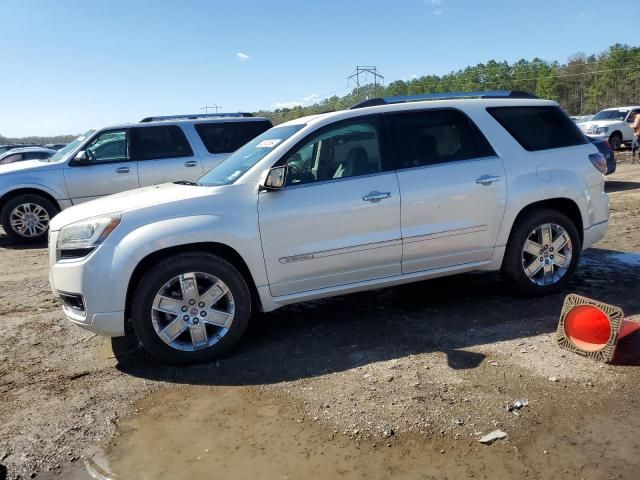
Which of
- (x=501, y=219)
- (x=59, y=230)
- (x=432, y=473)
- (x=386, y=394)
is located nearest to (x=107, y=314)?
(x=59, y=230)

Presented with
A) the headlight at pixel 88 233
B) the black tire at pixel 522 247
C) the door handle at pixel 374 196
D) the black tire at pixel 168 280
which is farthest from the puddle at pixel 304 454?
the black tire at pixel 522 247

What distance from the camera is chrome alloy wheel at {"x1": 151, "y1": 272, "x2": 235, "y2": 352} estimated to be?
13.0ft

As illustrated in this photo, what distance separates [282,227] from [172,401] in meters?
1.45

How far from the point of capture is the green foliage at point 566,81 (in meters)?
66.4

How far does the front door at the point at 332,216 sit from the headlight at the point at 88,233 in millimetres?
1080

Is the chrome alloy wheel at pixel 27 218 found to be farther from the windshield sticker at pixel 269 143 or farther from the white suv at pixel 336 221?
the windshield sticker at pixel 269 143

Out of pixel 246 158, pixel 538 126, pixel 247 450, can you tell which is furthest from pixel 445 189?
pixel 247 450

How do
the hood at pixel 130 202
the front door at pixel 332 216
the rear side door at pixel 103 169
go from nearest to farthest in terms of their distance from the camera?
the hood at pixel 130 202 → the front door at pixel 332 216 → the rear side door at pixel 103 169

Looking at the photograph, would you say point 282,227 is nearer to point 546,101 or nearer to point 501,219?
point 501,219

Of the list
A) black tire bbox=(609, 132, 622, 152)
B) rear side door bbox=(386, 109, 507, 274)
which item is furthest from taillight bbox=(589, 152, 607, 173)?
black tire bbox=(609, 132, 622, 152)

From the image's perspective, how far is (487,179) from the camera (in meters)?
4.68

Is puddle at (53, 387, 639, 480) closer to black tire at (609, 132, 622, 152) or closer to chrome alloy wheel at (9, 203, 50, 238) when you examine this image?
chrome alloy wheel at (9, 203, 50, 238)

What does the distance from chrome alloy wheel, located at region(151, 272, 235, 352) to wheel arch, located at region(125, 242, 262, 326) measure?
0.20 metres

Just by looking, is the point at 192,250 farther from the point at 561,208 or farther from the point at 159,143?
the point at 159,143
